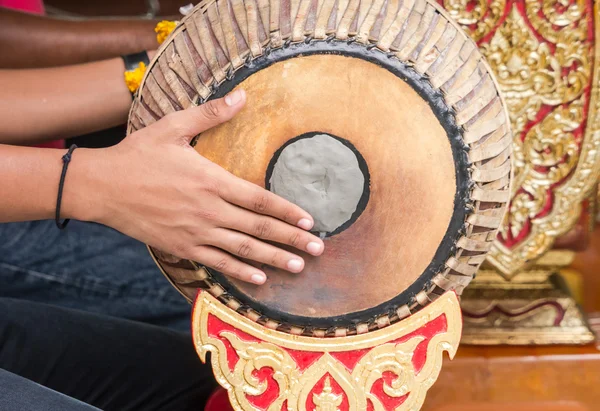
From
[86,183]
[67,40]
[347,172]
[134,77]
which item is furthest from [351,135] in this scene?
[67,40]

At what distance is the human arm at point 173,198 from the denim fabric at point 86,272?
1.46 feet

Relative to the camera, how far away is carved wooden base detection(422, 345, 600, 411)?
3.46 feet

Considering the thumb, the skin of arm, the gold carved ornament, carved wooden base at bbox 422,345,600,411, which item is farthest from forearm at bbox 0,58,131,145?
carved wooden base at bbox 422,345,600,411

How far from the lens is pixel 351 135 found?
69 cm

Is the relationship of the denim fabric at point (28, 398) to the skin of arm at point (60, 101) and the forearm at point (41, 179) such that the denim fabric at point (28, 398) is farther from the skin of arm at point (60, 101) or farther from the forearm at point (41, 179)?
the skin of arm at point (60, 101)

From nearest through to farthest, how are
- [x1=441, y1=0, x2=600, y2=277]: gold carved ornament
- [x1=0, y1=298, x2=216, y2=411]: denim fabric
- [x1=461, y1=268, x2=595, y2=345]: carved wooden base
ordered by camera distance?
[x1=0, y1=298, x2=216, y2=411]: denim fabric, [x1=441, y1=0, x2=600, y2=277]: gold carved ornament, [x1=461, y1=268, x2=595, y2=345]: carved wooden base

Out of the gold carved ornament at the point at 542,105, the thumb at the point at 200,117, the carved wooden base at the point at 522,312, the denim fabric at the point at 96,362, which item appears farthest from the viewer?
the carved wooden base at the point at 522,312

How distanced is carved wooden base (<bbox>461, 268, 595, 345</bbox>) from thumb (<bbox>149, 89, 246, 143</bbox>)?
27.3 inches

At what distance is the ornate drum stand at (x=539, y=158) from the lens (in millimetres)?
1038

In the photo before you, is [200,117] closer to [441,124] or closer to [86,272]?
[441,124]

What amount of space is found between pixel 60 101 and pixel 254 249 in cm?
47

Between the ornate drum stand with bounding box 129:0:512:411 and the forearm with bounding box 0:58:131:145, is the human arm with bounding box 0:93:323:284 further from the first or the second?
the forearm with bounding box 0:58:131:145

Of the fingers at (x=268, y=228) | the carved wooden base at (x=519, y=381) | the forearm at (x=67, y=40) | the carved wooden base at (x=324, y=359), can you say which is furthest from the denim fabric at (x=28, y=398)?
the forearm at (x=67, y=40)

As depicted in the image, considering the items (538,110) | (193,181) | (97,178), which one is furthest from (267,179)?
(538,110)
